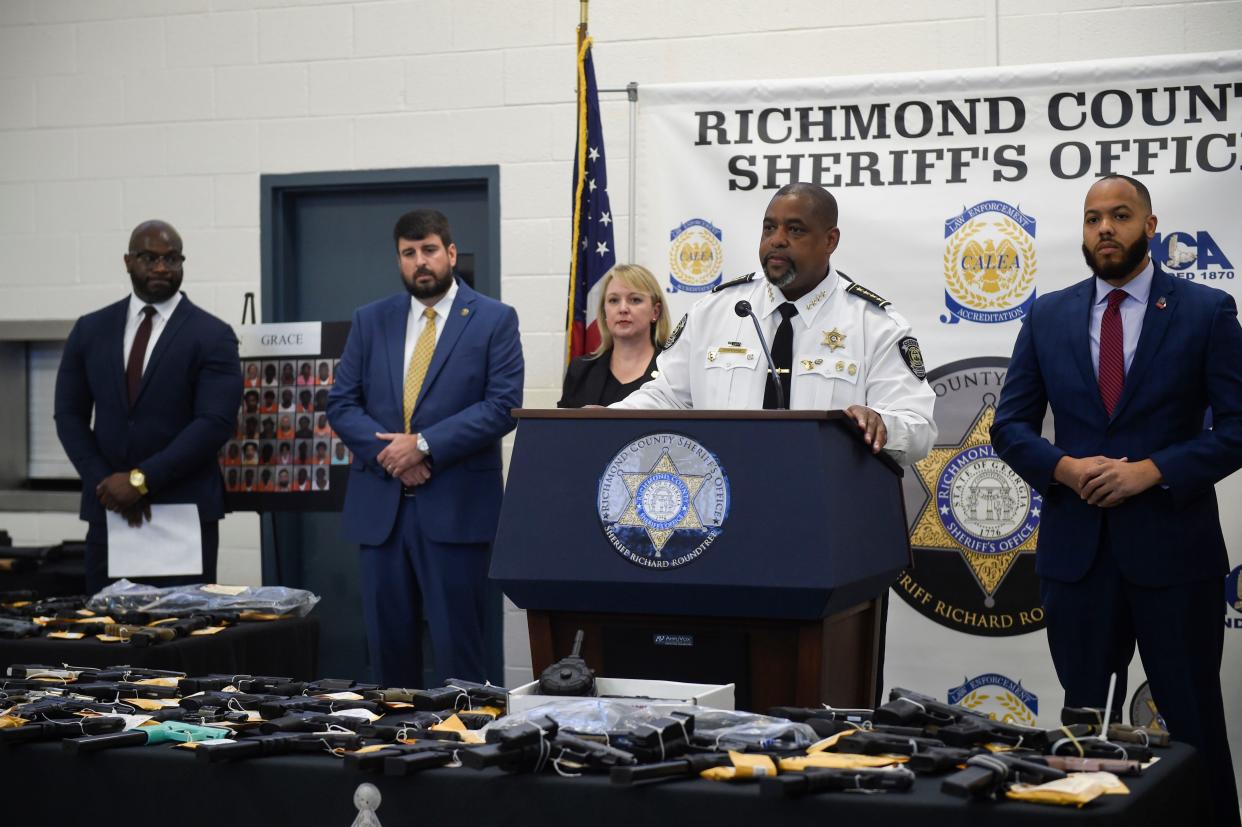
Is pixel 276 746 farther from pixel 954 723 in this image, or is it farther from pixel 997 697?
pixel 997 697

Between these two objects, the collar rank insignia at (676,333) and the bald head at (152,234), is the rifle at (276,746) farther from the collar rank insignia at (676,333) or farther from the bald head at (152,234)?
the bald head at (152,234)

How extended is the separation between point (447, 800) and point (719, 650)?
686 millimetres

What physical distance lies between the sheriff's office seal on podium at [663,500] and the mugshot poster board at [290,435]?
2.59 metres

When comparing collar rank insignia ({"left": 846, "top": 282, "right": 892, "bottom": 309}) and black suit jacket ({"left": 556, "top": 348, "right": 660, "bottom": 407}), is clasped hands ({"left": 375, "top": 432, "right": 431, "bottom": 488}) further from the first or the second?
collar rank insignia ({"left": 846, "top": 282, "right": 892, "bottom": 309})

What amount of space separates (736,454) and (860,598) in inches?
14.5

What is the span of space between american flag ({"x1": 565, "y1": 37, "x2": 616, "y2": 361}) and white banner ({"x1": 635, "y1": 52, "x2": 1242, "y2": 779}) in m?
0.16

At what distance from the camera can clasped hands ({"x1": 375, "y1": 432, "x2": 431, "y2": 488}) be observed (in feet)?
13.0

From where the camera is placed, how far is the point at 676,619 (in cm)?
238

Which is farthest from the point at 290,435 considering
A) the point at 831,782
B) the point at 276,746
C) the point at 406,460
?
the point at 831,782

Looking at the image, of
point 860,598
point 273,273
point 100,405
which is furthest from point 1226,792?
point 273,273

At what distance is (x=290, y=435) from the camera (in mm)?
4867

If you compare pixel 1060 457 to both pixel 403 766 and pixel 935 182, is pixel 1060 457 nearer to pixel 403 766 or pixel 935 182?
pixel 935 182

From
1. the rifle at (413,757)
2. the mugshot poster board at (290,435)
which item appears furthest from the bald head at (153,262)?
the rifle at (413,757)

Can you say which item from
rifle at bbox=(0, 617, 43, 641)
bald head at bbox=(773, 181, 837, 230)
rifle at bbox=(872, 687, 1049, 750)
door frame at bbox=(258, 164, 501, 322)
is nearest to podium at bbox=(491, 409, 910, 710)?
rifle at bbox=(872, 687, 1049, 750)
